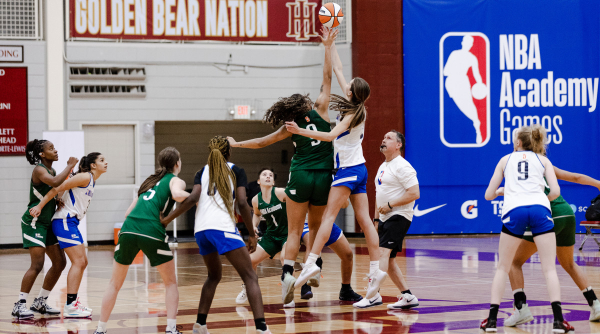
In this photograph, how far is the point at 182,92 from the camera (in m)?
16.8

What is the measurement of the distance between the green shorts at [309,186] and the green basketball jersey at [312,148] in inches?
2.5

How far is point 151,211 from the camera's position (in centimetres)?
584

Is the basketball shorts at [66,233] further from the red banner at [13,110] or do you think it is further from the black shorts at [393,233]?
the red banner at [13,110]

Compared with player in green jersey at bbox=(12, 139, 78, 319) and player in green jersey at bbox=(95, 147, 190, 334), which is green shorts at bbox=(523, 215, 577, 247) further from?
player in green jersey at bbox=(12, 139, 78, 319)

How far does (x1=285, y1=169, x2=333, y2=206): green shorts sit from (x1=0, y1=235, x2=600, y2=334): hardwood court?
1.13m

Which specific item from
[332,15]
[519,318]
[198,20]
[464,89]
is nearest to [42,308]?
[332,15]

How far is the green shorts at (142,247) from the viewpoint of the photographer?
19.0ft

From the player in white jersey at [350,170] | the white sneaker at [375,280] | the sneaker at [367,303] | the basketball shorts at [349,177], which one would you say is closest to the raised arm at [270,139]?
the player in white jersey at [350,170]

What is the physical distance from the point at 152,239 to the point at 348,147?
2275 millimetres

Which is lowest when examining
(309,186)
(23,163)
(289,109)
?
(309,186)

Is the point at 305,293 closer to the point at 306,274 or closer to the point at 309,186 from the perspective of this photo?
the point at 306,274

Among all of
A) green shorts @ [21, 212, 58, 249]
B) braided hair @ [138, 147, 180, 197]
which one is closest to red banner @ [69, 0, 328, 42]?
green shorts @ [21, 212, 58, 249]

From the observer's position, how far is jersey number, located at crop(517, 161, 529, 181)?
19.7 feet

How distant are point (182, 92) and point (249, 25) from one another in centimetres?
220
